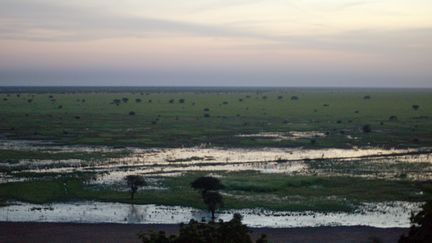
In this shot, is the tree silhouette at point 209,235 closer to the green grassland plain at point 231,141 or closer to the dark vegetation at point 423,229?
the dark vegetation at point 423,229

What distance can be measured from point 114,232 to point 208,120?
51126 mm

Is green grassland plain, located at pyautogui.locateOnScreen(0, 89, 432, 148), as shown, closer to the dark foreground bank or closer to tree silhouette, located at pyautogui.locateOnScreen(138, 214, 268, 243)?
the dark foreground bank

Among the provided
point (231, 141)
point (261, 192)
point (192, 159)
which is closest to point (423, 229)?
point (261, 192)

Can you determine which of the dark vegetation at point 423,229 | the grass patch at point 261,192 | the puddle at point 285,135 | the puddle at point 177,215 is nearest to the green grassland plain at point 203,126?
the puddle at point 285,135

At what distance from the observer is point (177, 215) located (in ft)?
91.5

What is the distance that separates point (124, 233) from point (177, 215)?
12.3 ft

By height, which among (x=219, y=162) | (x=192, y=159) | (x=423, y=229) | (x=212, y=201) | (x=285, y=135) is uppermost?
(x=285, y=135)

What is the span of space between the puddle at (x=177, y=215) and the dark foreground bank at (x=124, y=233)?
100 cm

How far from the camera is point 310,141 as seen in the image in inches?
2188

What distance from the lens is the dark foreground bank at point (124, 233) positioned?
79.2 ft

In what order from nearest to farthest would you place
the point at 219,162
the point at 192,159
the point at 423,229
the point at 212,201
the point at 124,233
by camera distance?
the point at 423,229, the point at 124,233, the point at 212,201, the point at 219,162, the point at 192,159

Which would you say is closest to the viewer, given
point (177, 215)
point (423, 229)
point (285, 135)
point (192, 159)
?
point (423, 229)

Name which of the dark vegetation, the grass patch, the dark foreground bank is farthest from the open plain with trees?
the dark vegetation

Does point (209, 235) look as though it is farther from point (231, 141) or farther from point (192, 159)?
point (231, 141)
